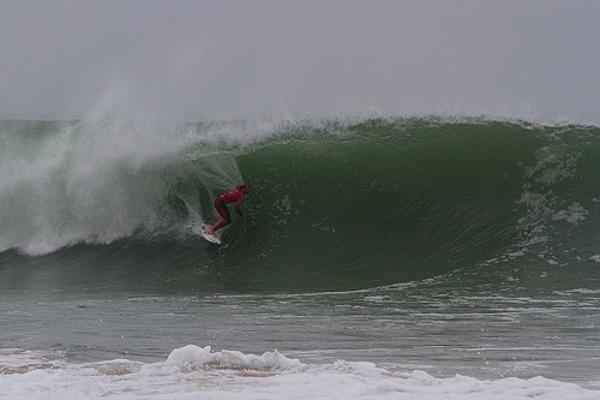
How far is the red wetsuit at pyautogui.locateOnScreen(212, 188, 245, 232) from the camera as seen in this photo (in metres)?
12.6

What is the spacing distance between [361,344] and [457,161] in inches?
329

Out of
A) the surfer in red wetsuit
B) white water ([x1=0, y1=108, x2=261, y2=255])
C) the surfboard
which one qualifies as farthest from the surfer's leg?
white water ([x1=0, y1=108, x2=261, y2=255])

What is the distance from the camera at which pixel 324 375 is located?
482cm

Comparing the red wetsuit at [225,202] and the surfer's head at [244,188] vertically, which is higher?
the surfer's head at [244,188]

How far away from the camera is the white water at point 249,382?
175 inches

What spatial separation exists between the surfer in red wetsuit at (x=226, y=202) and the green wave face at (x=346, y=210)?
0.21m

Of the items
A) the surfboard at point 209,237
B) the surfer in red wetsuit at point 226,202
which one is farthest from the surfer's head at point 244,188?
the surfboard at point 209,237

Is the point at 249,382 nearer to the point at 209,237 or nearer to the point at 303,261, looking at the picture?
the point at 303,261

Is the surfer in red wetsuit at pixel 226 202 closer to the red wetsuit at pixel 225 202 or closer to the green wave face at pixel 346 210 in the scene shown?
the red wetsuit at pixel 225 202

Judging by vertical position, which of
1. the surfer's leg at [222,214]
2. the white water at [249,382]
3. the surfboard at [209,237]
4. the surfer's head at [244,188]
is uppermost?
the surfer's head at [244,188]

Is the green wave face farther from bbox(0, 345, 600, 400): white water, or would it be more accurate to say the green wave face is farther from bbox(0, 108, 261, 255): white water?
bbox(0, 345, 600, 400): white water

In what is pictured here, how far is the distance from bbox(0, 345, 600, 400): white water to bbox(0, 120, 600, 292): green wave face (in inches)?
187

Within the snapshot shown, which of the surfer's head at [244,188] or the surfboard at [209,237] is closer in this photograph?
the surfboard at [209,237]

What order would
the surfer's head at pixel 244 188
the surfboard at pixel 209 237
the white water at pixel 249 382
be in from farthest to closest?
the surfer's head at pixel 244 188 < the surfboard at pixel 209 237 < the white water at pixel 249 382
